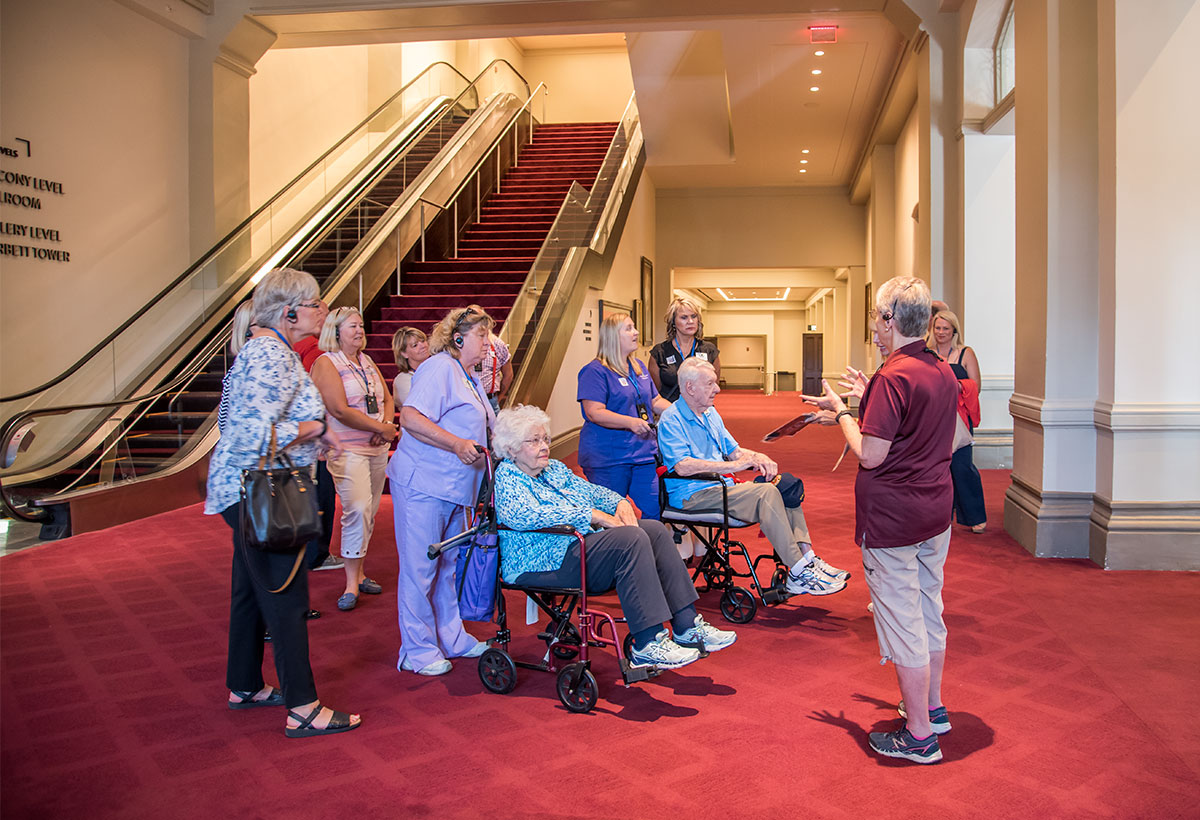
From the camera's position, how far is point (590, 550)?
353 centimetres

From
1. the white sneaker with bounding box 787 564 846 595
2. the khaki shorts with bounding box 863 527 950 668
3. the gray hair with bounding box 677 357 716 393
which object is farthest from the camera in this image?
the gray hair with bounding box 677 357 716 393

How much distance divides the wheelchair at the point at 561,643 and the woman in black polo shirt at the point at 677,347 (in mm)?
2155

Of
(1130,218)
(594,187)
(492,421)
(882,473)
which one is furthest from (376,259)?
(882,473)

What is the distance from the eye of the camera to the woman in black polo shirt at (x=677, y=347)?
564cm

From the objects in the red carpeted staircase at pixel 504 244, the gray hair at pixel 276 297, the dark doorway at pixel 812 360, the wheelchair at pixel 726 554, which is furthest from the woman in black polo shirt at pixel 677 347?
the dark doorway at pixel 812 360

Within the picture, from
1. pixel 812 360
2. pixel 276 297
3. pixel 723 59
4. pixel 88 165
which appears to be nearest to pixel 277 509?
pixel 276 297

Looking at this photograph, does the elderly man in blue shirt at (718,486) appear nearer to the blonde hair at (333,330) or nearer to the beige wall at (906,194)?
the blonde hair at (333,330)

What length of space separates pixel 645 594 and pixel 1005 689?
148cm

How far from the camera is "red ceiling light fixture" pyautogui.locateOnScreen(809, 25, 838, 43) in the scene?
10.3 m

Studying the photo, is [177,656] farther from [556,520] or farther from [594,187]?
[594,187]

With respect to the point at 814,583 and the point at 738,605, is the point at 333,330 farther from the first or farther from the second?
the point at 814,583

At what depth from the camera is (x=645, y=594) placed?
3430 mm

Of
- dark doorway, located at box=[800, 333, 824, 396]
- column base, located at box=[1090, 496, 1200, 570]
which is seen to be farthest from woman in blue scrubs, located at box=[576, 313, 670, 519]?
dark doorway, located at box=[800, 333, 824, 396]

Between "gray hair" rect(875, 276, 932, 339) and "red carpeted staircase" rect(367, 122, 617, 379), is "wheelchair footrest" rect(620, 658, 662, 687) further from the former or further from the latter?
"red carpeted staircase" rect(367, 122, 617, 379)
